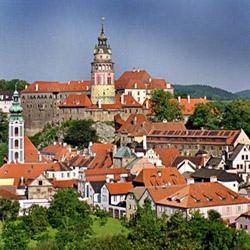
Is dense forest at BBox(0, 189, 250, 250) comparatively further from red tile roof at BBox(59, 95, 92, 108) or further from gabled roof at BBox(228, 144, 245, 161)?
red tile roof at BBox(59, 95, 92, 108)

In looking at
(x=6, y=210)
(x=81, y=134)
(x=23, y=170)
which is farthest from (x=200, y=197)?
(x=81, y=134)

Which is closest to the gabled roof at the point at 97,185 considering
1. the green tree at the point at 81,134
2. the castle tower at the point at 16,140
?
the castle tower at the point at 16,140

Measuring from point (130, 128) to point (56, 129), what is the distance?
15.7 m

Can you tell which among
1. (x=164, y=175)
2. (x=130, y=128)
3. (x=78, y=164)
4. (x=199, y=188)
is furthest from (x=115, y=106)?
(x=199, y=188)

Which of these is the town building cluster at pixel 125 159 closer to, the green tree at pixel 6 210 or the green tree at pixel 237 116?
the green tree at pixel 6 210

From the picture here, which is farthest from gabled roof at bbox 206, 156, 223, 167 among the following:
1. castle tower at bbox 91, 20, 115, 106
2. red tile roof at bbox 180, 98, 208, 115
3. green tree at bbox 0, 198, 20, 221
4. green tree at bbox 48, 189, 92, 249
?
castle tower at bbox 91, 20, 115, 106

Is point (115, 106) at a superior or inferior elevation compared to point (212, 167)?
superior

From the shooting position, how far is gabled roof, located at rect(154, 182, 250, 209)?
4631 centimetres

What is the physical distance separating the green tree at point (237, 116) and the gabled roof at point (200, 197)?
97.1 feet

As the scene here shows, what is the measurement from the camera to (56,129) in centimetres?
9325

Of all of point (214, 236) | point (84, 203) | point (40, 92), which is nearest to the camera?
point (214, 236)

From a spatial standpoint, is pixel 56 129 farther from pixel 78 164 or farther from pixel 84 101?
pixel 78 164

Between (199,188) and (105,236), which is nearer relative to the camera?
(105,236)

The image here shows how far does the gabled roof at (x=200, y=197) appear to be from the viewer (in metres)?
46.3
